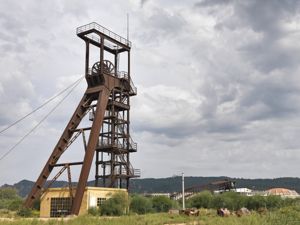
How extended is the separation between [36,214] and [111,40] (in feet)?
67.7

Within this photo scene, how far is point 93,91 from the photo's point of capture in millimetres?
45625

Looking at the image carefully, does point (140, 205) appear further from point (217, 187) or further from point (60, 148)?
point (217, 187)

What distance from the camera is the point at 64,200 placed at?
4147 cm

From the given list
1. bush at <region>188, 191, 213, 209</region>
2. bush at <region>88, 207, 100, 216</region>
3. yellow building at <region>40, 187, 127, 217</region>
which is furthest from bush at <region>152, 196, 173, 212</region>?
bush at <region>188, 191, 213, 209</region>

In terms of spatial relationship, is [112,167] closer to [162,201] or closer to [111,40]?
[162,201]

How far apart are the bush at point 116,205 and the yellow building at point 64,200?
1.18 metres

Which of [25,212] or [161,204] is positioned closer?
[25,212]

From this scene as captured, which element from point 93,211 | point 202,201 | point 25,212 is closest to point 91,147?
point 93,211

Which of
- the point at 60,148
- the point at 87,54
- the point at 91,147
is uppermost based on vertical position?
the point at 87,54

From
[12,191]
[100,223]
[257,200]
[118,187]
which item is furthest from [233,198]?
[12,191]

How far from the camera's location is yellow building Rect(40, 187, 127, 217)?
40009 mm

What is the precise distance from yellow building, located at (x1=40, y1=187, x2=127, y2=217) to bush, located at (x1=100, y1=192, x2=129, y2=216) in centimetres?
118

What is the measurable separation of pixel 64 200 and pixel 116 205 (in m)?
5.58

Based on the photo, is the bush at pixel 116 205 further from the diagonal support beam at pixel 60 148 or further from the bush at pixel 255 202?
the bush at pixel 255 202
